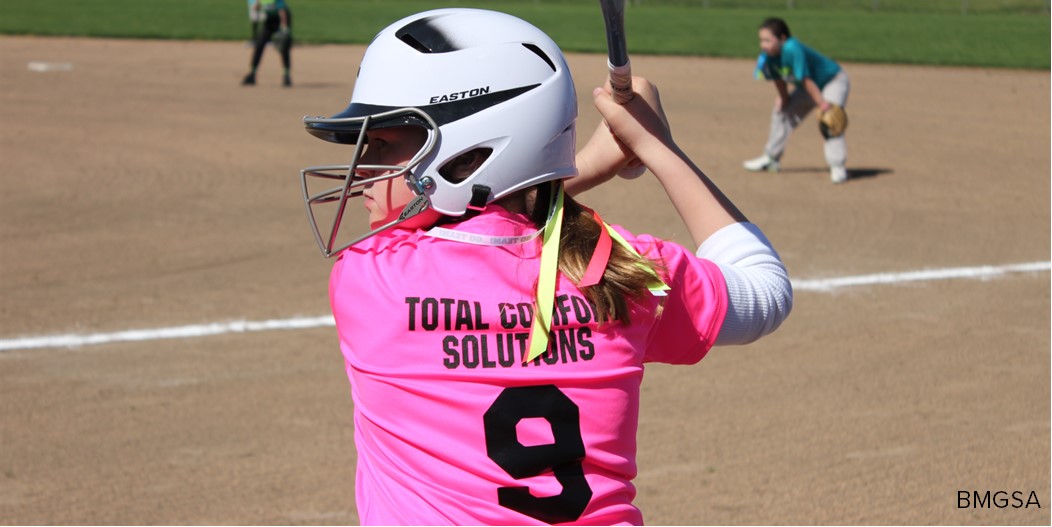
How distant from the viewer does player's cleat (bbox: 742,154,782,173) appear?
1313cm

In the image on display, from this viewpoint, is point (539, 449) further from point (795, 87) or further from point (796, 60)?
point (795, 87)

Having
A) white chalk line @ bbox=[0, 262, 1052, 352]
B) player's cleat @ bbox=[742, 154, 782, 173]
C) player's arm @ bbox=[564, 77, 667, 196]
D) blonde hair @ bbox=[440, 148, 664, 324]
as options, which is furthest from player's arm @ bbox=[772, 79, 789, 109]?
blonde hair @ bbox=[440, 148, 664, 324]

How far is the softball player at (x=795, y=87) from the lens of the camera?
41.5 feet

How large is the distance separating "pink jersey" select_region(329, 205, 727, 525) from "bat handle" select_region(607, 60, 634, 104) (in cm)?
44

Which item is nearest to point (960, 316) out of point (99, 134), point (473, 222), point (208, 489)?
point (208, 489)

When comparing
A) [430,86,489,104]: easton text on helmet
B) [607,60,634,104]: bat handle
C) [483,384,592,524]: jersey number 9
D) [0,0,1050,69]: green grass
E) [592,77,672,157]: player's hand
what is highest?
[430,86,489,104]: easton text on helmet

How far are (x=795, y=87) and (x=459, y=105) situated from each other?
11.8 meters

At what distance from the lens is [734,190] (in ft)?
39.8

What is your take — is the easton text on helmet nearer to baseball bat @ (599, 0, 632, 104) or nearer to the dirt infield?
baseball bat @ (599, 0, 632, 104)

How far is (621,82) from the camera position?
2.46 meters

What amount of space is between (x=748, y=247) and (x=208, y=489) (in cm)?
362

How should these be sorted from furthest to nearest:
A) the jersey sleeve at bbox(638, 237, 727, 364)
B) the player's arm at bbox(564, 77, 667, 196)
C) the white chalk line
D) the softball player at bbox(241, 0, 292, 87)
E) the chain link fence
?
the chain link fence → the softball player at bbox(241, 0, 292, 87) → the white chalk line → the player's arm at bbox(564, 77, 667, 196) → the jersey sleeve at bbox(638, 237, 727, 364)

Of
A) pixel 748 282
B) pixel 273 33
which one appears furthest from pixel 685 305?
pixel 273 33

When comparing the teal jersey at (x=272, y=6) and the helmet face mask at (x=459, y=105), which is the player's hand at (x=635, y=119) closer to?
the helmet face mask at (x=459, y=105)
